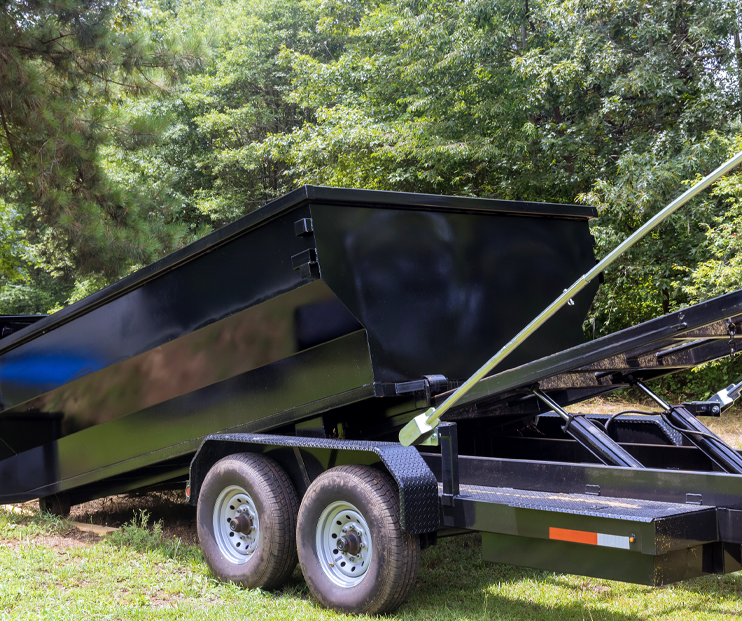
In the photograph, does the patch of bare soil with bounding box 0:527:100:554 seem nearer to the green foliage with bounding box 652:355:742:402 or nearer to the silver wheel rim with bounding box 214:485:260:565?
the silver wheel rim with bounding box 214:485:260:565

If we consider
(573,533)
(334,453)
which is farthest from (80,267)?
(573,533)

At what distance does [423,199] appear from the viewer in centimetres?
435

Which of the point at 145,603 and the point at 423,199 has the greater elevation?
the point at 423,199

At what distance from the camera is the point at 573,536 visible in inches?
121

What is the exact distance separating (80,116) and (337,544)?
8.86 metres

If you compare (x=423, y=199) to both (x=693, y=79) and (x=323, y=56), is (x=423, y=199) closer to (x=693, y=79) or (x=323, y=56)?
(x=693, y=79)

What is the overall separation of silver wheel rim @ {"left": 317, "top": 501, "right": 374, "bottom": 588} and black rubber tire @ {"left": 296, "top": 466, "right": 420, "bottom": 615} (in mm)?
29

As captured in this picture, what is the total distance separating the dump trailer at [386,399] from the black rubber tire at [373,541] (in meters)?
0.01

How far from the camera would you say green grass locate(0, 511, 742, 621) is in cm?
379

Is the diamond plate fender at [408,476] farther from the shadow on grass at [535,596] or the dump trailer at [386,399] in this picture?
the shadow on grass at [535,596]

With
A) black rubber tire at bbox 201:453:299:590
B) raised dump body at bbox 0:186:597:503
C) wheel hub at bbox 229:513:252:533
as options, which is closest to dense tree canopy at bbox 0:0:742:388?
raised dump body at bbox 0:186:597:503

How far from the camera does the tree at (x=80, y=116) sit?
9.75 metres

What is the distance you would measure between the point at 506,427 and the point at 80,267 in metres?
8.21

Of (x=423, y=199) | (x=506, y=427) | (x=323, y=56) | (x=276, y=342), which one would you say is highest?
(x=323, y=56)
